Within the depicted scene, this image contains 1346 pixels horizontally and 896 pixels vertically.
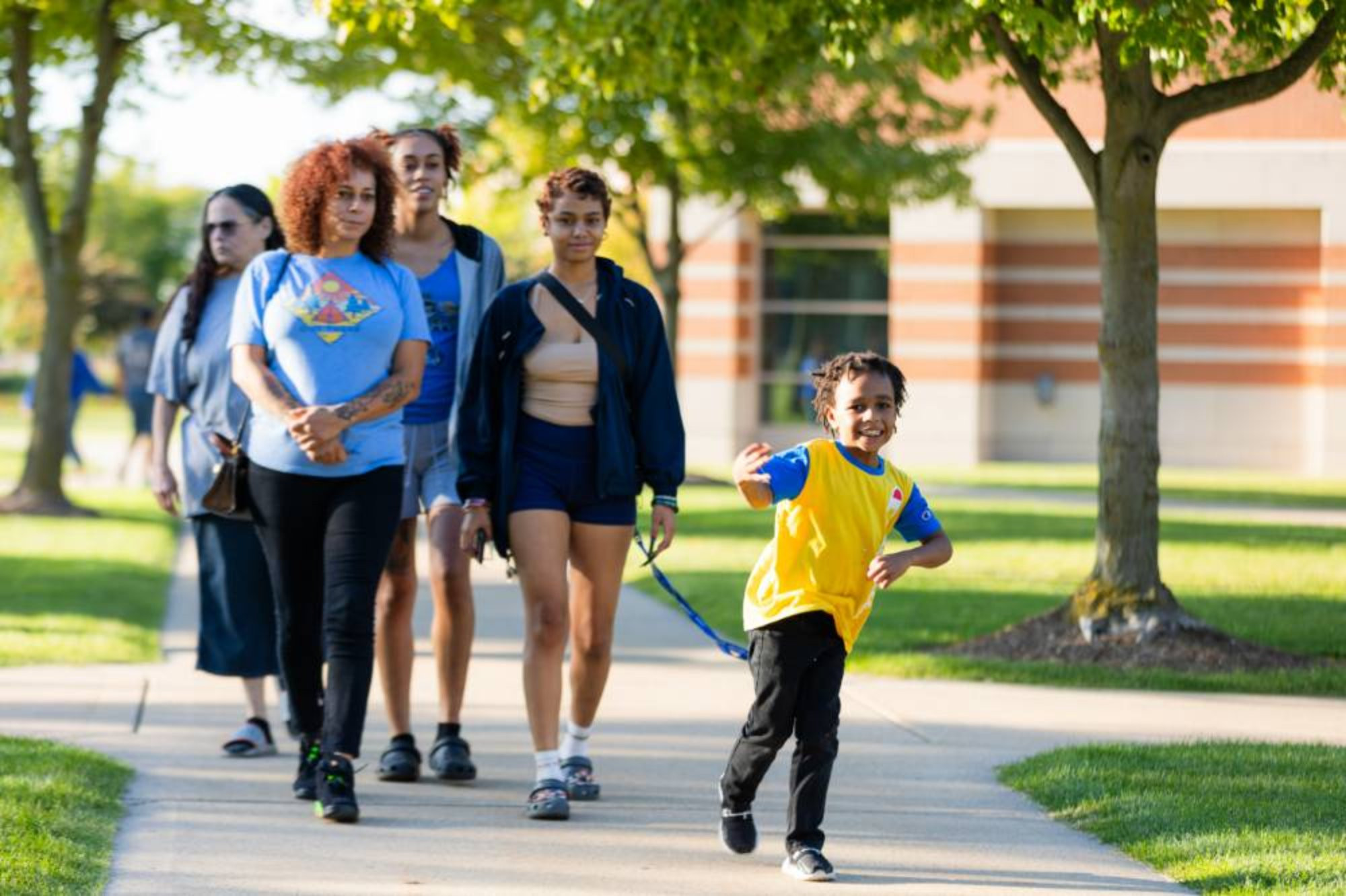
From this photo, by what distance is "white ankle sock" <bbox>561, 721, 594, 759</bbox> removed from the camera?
274 inches

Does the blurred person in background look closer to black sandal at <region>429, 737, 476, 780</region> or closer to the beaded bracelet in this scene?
black sandal at <region>429, 737, 476, 780</region>

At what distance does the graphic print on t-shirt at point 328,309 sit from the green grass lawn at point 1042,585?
4363mm

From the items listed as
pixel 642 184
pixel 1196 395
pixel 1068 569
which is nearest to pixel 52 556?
pixel 1068 569

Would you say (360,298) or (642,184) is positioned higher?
(642,184)

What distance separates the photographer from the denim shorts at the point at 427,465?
24.1 feet

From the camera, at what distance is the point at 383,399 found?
646cm

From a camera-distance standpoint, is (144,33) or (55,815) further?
(144,33)

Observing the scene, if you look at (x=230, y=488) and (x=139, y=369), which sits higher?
(x=139, y=369)

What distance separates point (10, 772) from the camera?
22.2 feet

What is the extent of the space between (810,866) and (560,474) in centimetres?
160

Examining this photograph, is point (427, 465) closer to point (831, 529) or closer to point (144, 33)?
point (831, 529)

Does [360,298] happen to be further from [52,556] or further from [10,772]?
[52,556]

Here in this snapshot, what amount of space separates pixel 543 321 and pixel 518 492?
56cm

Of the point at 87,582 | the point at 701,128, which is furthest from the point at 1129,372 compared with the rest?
the point at 701,128
